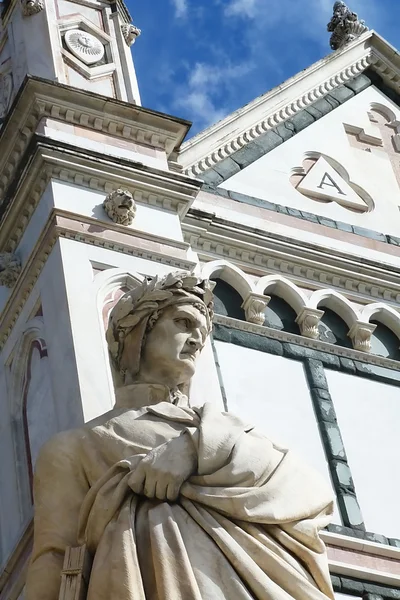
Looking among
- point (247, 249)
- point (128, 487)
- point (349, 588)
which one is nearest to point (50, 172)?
point (247, 249)

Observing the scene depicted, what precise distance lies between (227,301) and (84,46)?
6.45 ft

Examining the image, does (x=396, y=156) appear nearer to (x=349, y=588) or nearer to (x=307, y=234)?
(x=307, y=234)

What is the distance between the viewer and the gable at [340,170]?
38.6 ft

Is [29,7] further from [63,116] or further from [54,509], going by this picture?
[54,509]

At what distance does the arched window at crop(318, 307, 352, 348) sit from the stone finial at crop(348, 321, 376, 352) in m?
0.03

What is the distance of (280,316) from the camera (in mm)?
10719

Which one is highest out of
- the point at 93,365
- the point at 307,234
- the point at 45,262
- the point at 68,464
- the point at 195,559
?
the point at 307,234

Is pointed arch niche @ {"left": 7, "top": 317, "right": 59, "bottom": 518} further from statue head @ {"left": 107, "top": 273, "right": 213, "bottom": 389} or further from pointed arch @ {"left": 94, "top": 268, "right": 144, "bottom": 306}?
statue head @ {"left": 107, "top": 273, "right": 213, "bottom": 389}

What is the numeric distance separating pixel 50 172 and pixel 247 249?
144cm

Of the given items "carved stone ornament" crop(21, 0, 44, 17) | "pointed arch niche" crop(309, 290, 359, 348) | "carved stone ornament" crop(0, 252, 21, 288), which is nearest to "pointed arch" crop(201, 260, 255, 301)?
"pointed arch niche" crop(309, 290, 359, 348)

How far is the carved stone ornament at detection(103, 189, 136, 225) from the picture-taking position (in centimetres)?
1000

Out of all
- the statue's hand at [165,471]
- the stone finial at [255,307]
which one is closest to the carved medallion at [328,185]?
the stone finial at [255,307]

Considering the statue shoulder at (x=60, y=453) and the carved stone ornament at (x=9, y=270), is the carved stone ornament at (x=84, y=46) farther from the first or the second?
the statue shoulder at (x=60, y=453)

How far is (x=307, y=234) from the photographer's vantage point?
11383mm
